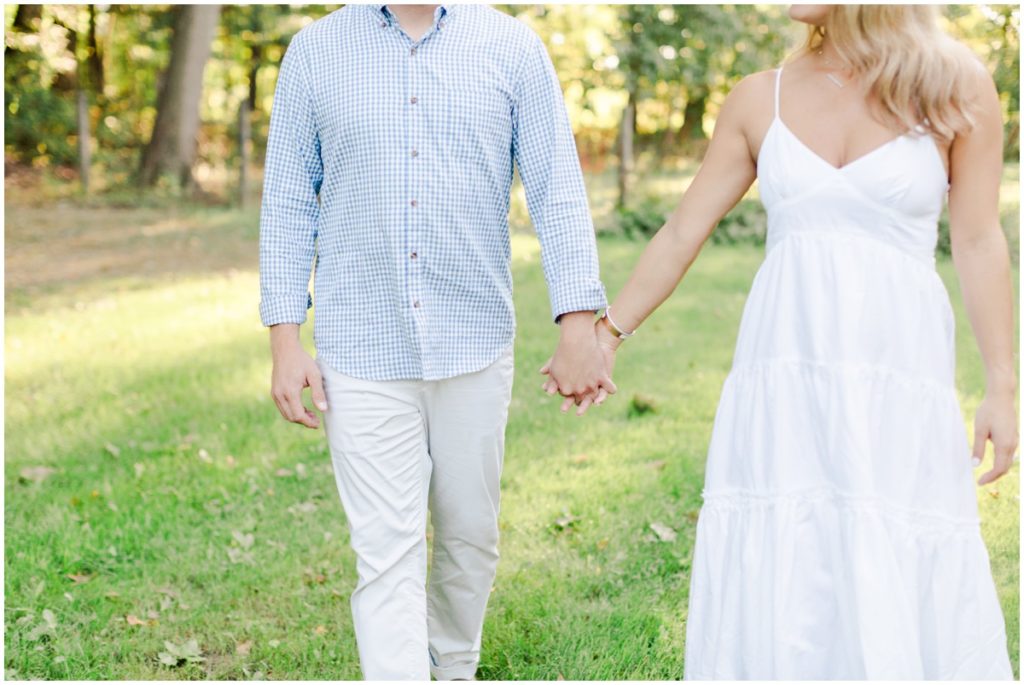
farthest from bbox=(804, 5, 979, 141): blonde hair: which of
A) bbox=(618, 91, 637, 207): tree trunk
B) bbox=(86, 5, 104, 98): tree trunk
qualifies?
A: bbox=(86, 5, 104, 98): tree trunk

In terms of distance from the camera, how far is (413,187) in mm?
3027

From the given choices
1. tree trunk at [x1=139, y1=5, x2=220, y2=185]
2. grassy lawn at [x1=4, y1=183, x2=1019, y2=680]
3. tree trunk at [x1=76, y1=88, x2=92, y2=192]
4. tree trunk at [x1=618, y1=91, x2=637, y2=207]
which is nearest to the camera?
grassy lawn at [x1=4, y1=183, x2=1019, y2=680]

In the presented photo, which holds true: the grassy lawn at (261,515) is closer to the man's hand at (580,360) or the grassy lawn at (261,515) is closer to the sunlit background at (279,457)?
the sunlit background at (279,457)

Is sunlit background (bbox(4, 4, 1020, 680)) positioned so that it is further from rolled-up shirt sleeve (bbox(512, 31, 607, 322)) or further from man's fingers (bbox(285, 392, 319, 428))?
rolled-up shirt sleeve (bbox(512, 31, 607, 322))

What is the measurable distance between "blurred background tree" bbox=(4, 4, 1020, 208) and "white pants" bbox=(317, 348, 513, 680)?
22.4 ft

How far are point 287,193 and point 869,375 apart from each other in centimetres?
160

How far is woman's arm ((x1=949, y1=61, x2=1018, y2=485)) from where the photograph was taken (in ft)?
8.18

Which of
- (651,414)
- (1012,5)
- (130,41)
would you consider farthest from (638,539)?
(130,41)

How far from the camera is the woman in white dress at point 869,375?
2467 mm

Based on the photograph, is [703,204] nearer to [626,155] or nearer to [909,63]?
[909,63]

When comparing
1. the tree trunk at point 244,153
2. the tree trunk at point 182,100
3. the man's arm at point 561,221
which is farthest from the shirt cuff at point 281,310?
the tree trunk at point 182,100

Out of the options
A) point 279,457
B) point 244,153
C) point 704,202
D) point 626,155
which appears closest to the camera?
point 704,202

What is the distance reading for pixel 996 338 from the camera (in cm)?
254

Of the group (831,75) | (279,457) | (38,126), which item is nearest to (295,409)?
(831,75)
